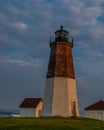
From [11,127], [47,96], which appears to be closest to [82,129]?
[11,127]

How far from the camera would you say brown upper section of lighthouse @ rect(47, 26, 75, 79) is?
111ft

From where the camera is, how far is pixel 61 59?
3419 cm

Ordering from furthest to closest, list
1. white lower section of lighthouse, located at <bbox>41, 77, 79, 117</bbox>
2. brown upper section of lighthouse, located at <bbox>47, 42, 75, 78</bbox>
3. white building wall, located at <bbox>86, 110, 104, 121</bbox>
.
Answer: white building wall, located at <bbox>86, 110, 104, 121</bbox> → brown upper section of lighthouse, located at <bbox>47, 42, 75, 78</bbox> → white lower section of lighthouse, located at <bbox>41, 77, 79, 117</bbox>

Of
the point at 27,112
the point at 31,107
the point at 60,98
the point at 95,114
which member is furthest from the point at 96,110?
the point at 60,98

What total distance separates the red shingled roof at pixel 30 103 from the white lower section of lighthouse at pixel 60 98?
13.8 metres

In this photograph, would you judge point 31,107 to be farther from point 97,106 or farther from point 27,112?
point 97,106

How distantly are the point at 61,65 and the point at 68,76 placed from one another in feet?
4.77

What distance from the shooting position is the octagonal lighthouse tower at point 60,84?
32.6 meters

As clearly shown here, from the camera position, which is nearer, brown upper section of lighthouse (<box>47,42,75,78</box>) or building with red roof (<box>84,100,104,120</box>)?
brown upper section of lighthouse (<box>47,42,75,78</box>)

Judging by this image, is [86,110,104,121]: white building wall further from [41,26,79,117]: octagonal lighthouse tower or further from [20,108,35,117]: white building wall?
[41,26,79,117]: octagonal lighthouse tower

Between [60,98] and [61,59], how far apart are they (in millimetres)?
4386

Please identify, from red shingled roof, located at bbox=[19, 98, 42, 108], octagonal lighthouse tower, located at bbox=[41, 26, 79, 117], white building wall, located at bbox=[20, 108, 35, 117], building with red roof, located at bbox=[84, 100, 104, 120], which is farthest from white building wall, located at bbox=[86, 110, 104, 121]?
octagonal lighthouse tower, located at bbox=[41, 26, 79, 117]

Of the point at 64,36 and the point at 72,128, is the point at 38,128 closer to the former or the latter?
the point at 72,128

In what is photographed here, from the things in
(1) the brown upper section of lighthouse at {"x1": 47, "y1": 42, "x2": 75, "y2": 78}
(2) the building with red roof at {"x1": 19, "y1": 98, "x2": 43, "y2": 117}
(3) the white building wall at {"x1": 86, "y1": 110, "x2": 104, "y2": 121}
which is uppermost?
(1) the brown upper section of lighthouse at {"x1": 47, "y1": 42, "x2": 75, "y2": 78}
